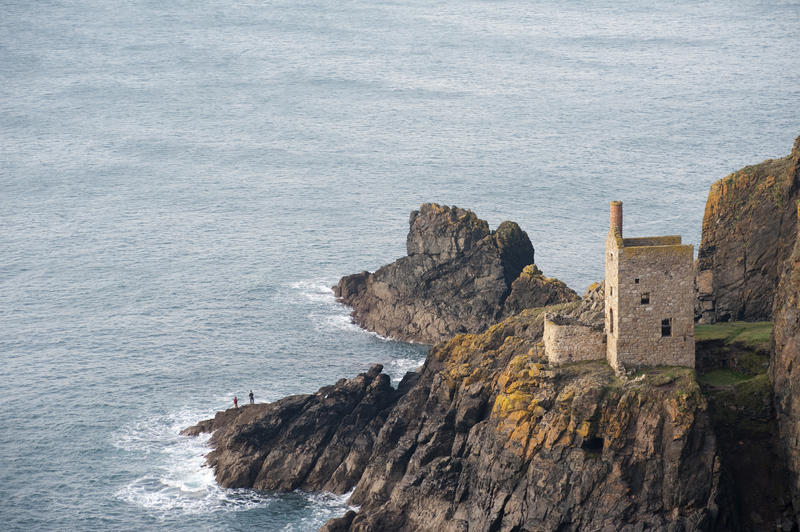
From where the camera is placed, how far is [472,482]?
345ft

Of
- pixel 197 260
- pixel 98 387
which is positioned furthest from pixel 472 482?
pixel 197 260

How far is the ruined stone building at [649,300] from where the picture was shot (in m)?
98.9

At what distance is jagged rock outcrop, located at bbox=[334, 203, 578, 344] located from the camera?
15650cm

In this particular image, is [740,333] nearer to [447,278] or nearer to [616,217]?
[616,217]

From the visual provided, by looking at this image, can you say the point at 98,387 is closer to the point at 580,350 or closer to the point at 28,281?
the point at 28,281

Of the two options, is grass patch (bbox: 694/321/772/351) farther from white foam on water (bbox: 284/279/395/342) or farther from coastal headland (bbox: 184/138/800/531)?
white foam on water (bbox: 284/279/395/342)

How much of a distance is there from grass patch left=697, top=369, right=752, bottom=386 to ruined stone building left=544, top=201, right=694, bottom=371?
1765 millimetres

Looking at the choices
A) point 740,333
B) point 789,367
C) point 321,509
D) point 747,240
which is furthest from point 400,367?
point 789,367

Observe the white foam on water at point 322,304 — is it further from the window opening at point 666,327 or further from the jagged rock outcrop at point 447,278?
the window opening at point 666,327

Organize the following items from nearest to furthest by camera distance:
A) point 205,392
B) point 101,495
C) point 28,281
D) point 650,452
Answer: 1. point 650,452
2. point 101,495
3. point 205,392
4. point 28,281

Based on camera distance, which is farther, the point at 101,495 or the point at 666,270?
the point at 101,495

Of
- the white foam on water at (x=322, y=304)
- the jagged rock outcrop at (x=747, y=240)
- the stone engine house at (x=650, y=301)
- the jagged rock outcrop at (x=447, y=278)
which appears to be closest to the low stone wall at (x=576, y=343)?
the stone engine house at (x=650, y=301)

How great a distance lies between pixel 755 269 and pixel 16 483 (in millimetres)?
67121

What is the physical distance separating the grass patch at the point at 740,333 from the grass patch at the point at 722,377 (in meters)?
2.55
